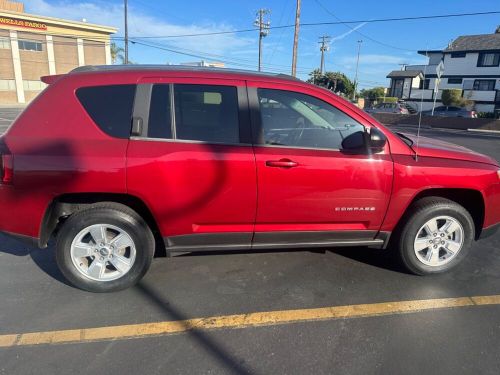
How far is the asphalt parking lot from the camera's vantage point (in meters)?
2.37

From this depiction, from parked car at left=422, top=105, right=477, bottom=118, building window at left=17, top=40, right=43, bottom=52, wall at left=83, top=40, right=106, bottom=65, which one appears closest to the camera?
parked car at left=422, top=105, right=477, bottom=118

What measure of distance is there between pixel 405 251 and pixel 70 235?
2.88 meters

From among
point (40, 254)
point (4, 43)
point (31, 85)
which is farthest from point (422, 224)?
point (31, 85)

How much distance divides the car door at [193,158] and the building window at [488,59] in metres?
49.2

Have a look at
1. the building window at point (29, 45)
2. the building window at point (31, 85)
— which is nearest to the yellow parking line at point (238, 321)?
the building window at point (31, 85)

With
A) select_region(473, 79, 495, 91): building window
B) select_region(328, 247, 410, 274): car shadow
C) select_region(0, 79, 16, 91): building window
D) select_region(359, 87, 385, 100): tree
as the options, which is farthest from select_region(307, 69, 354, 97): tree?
select_region(328, 247, 410, 274): car shadow

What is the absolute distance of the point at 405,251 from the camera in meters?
3.41

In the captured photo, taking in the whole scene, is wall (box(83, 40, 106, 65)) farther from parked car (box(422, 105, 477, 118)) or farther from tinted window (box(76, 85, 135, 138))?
tinted window (box(76, 85, 135, 138))

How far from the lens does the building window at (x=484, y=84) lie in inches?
1663

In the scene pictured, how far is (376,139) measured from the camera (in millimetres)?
3039

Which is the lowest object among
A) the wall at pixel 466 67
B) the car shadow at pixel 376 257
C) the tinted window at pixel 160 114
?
the car shadow at pixel 376 257

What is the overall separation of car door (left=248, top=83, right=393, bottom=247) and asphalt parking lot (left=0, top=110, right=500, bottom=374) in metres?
0.52

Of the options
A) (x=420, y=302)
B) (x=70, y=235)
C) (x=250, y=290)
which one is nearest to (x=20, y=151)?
(x=70, y=235)

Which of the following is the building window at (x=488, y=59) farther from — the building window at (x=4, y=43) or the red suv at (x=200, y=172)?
the building window at (x=4, y=43)
